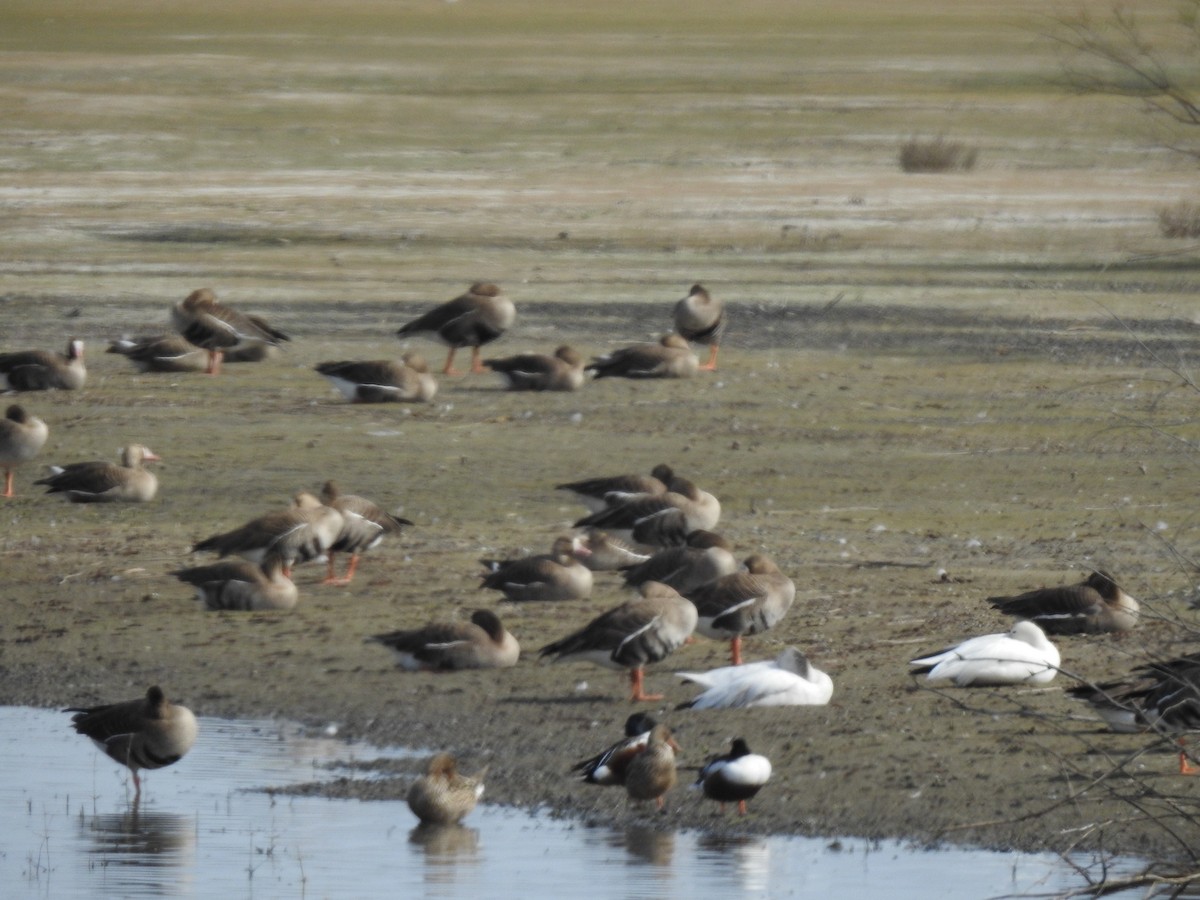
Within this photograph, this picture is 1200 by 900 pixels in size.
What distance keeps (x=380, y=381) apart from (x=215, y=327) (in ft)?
7.47

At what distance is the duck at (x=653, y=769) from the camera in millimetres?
8984

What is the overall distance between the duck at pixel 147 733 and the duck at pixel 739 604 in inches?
98.9

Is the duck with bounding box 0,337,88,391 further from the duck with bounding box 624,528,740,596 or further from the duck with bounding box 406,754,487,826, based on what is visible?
the duck with bounding box 406,754,487,826

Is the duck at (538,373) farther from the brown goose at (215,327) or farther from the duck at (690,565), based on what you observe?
the duck at (690,565)

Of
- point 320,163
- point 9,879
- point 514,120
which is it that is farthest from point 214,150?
point 9,879

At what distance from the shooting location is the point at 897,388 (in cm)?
1980

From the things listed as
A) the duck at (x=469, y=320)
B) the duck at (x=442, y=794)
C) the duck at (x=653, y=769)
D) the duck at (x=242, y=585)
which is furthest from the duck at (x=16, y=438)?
the duck at (x=653, y=769)

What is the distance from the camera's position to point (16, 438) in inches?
609

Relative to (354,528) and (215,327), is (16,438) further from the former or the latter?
(215,327)

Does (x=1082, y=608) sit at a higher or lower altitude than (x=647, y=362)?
higher

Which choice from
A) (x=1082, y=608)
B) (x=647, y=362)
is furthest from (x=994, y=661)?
(x=647, y=362)

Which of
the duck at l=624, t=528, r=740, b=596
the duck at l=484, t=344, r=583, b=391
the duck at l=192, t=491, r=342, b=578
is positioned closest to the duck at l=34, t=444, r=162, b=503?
the duck at l=192, t=491, r=342, b=578

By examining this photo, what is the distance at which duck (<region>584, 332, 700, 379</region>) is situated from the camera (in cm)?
1973

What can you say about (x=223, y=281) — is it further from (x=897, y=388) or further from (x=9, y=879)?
(x=9, y=879)
